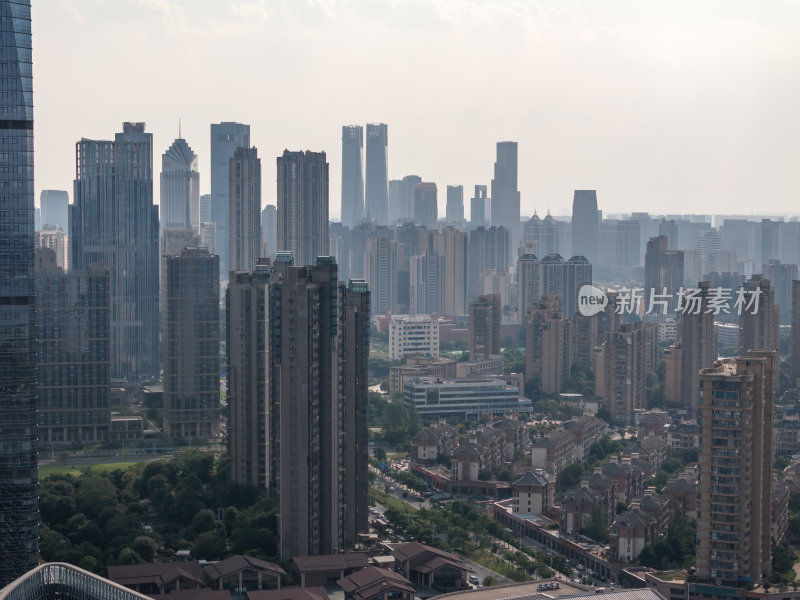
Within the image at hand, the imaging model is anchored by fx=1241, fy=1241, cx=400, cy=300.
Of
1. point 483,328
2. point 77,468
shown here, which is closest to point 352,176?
point 483,328

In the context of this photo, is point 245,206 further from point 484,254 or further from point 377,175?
point 377,175

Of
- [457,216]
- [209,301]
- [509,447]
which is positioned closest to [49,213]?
[457,216]

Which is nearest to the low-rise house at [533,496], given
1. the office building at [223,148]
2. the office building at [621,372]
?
the office building at [621,372]

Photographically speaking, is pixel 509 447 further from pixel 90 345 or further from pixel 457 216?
pixel 457 216

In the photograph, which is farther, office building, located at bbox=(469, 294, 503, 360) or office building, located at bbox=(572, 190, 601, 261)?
office building, located at bbox=(572, 190, 601, 261)

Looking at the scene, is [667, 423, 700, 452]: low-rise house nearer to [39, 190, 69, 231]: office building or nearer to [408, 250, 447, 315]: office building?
[408, 250, 447, 315]: office building

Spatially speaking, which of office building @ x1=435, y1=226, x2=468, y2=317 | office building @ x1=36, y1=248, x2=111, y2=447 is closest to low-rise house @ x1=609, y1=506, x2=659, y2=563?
office building @ x1=36, y1=248, x2=111, y2=447

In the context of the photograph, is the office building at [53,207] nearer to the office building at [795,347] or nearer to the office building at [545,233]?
the office building at [545,233]

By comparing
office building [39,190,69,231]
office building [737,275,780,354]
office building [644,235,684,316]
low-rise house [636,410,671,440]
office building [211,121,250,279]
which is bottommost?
low-rise house [636,410,671,440]
